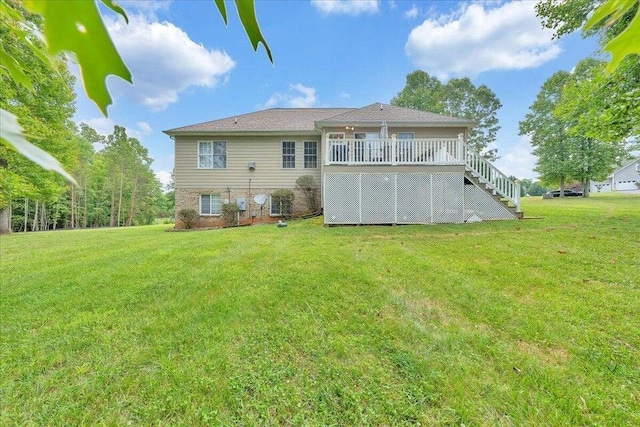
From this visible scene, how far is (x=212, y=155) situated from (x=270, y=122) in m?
3.32

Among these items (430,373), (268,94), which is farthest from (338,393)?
(268,94)

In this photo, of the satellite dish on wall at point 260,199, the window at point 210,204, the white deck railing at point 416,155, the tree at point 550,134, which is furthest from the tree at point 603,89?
the tree at point 550,134

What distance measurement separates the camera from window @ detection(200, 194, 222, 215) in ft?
45.2

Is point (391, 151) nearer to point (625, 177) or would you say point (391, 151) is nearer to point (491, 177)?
point (491, 177)

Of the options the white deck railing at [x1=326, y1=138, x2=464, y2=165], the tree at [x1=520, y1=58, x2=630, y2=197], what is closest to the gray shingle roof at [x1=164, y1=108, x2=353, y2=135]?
the white deck railing at [x1=326, y1=138, x2=464, y2=165]

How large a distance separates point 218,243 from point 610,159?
104 feet

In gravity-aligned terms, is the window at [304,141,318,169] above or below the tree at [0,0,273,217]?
above

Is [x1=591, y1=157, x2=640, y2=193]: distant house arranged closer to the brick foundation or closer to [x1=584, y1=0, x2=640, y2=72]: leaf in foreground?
the brick foundation

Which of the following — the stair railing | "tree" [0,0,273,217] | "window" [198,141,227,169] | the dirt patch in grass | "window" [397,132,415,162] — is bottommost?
the dirt patch in grass

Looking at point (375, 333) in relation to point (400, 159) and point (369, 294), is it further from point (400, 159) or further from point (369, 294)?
point (400, 159)

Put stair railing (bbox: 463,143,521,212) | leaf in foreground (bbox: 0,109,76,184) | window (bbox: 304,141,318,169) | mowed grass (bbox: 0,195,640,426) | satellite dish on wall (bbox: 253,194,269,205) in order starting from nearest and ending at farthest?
leaf in foreground (bbox: 0,109,76,184) → mowed grass (bbox: 0,195,640,426) → stair railing (bbox: 463,143,521,212) → satellite dish on wall (bbox: 253,194,269,205) → window (bbox: 304,141,318,169)

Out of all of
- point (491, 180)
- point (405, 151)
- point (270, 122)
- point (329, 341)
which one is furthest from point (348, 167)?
point (329, 341)

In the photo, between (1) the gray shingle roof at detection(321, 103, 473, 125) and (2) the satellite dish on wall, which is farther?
(2) the satellite dish on wall

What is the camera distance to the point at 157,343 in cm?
294
